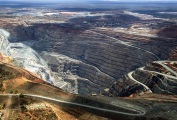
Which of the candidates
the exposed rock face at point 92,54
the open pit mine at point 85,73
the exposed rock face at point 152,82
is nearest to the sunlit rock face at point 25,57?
A: the open pit mine at point 85,73

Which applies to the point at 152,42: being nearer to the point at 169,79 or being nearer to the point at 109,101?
the point at 169,79

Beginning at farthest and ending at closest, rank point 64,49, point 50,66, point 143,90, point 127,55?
point 64,49, point 50,66, point 127,55, point 143,90

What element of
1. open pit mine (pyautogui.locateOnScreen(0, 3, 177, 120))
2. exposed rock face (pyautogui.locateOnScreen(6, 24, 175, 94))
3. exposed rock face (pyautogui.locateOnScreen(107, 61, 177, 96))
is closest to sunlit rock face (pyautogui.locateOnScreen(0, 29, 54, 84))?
open pit mine (pyautogui.locateOnScreen(0, 3, 177, 120))

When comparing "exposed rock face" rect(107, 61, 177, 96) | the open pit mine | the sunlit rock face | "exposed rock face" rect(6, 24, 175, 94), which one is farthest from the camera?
"exposed rock face" rect(6, 24, 175, 94)

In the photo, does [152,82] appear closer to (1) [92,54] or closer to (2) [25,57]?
(1) [92,54]

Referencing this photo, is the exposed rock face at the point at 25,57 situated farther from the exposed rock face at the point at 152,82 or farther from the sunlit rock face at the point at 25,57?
the exposed rock face at the point at 152,82

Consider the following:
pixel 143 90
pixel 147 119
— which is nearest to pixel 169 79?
pixel 143 90

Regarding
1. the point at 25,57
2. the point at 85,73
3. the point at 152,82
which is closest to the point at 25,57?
the point at 25,57

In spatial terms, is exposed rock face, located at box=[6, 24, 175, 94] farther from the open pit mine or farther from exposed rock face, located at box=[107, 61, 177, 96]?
exposed rock face, located at box=[107, 61, 177, 96]
